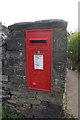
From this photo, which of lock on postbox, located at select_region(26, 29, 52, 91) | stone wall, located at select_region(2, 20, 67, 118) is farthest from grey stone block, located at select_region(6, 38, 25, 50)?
lock on postbox, located at select_region(26, 29, 52, 91)

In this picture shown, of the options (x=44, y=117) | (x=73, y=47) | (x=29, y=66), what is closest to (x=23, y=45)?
(x=29, y=66)

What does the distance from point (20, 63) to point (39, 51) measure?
534mm

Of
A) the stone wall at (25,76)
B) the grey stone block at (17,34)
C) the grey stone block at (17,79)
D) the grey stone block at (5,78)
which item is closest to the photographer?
the stone wall at (25,76)

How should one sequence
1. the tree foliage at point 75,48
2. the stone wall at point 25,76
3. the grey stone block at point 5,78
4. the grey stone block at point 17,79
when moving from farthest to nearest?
the tree foliage at point 75,48 < the grey stone block at point 5,78 < the grey stone block at point 17,79 < the stone wall at point 25,76

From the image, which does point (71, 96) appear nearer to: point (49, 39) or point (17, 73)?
point (17, 73)

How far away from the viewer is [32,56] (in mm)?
2180

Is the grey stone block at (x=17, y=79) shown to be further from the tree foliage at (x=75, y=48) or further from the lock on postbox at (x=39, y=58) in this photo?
the tree foliage at (x=75, y=48)

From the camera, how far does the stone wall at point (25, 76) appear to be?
201 cm

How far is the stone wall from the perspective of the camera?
2.01 m

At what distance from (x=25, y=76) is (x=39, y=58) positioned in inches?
21.0

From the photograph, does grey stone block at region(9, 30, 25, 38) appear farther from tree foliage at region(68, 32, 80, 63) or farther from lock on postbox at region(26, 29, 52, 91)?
tree foliage at region(68, 32, 80, 63)

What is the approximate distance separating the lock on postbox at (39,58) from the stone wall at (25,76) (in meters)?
0.08

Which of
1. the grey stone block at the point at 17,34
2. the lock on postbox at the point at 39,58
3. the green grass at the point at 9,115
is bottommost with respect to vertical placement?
the green grass at the point at 9,115

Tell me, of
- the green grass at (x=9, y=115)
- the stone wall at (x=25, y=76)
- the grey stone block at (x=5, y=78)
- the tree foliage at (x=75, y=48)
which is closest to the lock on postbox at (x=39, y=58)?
the stone wall at (x=25, y=76)
